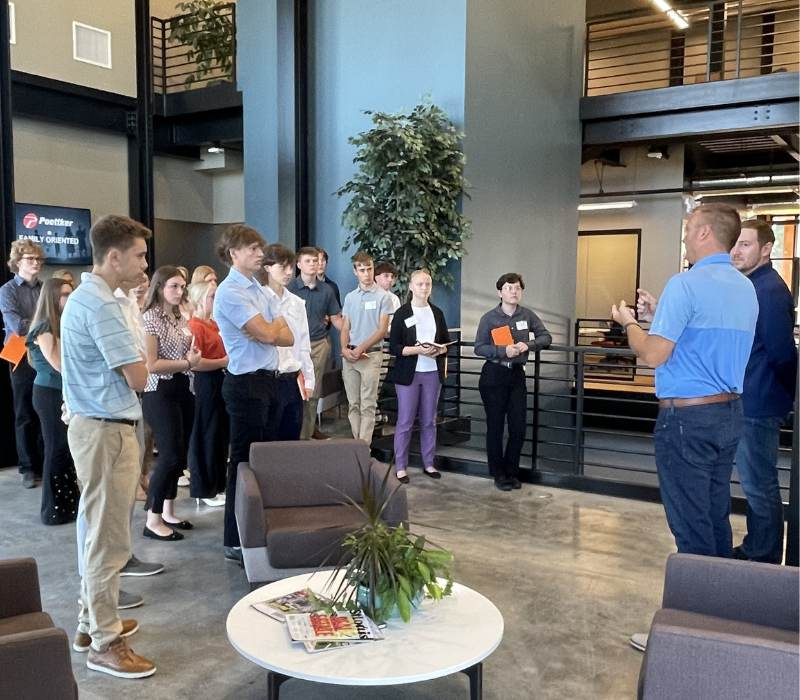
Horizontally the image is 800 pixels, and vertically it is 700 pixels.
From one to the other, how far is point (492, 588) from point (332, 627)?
1.56m

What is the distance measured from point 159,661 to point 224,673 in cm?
30

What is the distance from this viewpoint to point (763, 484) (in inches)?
148

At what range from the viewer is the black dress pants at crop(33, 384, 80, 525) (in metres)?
4.87

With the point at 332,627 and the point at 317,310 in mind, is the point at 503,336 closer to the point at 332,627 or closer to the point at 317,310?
the point at 317,310

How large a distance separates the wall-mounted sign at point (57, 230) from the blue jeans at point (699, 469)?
27.9ft

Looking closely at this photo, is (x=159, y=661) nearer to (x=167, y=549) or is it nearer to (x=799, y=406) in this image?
(x=167, y=549)

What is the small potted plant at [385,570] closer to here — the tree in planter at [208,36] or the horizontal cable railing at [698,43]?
the tree in planter at [208,36]

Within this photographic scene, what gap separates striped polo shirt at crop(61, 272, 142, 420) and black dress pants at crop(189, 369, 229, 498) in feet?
6.23

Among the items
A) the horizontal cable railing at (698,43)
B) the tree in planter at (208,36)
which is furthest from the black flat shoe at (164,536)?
the horizontal cable railing at (698,43)

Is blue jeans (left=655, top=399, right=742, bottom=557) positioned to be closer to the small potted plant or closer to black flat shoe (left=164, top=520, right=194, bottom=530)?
the small potted plant

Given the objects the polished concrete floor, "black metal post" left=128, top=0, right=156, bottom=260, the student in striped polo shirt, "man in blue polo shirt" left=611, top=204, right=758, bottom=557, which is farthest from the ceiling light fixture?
the student in striped polo shirt

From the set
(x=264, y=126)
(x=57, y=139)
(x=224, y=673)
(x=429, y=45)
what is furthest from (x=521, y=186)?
(x=224, y=673)

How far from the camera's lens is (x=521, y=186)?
28.0 ft

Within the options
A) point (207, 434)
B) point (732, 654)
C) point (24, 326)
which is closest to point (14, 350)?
point (24, 326)
